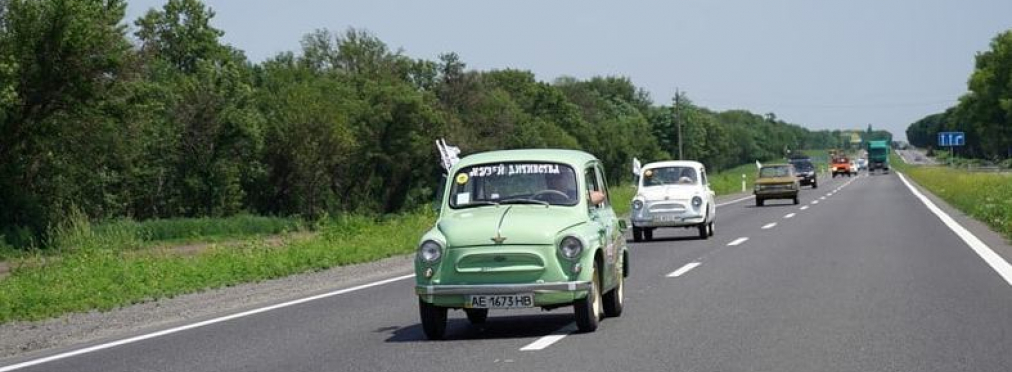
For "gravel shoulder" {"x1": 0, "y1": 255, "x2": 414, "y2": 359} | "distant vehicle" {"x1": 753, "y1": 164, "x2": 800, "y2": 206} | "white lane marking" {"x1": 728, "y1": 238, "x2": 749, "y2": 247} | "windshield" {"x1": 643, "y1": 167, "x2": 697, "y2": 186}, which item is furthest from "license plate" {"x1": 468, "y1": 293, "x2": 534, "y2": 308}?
"distant vehicle" {"x1": 753, "y1": 164, "x2": 800, "y2": 206}

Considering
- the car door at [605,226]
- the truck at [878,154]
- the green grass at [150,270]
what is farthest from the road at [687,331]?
the truck at [878,154]

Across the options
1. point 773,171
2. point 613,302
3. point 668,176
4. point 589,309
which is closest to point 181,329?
point 613,302

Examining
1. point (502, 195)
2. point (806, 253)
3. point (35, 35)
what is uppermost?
point (35, 35)

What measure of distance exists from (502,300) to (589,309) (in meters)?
0.78

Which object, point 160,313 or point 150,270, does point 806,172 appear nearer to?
A: point 150,270

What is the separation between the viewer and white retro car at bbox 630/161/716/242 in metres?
27.4

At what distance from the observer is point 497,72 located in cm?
13088

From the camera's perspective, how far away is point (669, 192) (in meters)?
27.9

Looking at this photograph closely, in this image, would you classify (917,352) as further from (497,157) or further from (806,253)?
(806,253)

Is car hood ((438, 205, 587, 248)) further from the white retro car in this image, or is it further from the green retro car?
the white retro car

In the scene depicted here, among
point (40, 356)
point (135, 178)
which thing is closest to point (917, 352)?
point (40, 356)

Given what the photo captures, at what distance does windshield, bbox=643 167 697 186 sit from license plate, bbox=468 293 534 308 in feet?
58.3

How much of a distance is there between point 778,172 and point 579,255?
39.7m

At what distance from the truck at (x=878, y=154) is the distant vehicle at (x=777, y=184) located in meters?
90.4
